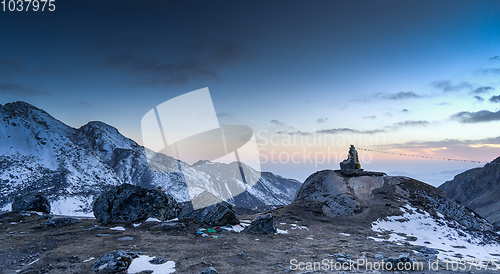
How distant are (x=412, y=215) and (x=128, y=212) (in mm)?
40251

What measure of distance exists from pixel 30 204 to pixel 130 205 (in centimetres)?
1541

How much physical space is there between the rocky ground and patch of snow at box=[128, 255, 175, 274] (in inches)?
17.5

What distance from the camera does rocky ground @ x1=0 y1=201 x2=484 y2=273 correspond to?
12703 millimetres

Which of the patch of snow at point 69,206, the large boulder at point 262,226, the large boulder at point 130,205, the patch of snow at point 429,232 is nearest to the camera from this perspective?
the large boulder at point 130,205

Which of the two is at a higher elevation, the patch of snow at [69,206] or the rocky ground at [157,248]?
the rocky ground at [157,248]

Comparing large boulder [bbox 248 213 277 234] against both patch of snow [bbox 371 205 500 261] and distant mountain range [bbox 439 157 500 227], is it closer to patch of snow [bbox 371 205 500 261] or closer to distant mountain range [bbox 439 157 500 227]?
patch of snow [bbox 371 205 500 261]

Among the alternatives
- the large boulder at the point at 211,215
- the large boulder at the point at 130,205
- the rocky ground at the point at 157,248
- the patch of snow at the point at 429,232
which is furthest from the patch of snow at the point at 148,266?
the patch of snow at the point at 429,232

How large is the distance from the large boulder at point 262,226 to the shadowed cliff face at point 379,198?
715 inches

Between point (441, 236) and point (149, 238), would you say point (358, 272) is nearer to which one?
point (149, 238)

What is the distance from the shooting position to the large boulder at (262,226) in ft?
74.3

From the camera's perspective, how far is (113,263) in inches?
460

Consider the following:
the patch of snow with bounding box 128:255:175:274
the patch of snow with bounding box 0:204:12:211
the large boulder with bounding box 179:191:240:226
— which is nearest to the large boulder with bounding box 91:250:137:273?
the patch of snow with bounding box 128:255:175:274

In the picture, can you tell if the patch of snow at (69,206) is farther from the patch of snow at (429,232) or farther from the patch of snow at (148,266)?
the patch of snow at (429,232)

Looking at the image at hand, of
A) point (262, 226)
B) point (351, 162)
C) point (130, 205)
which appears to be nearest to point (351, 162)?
point (351, 162)
